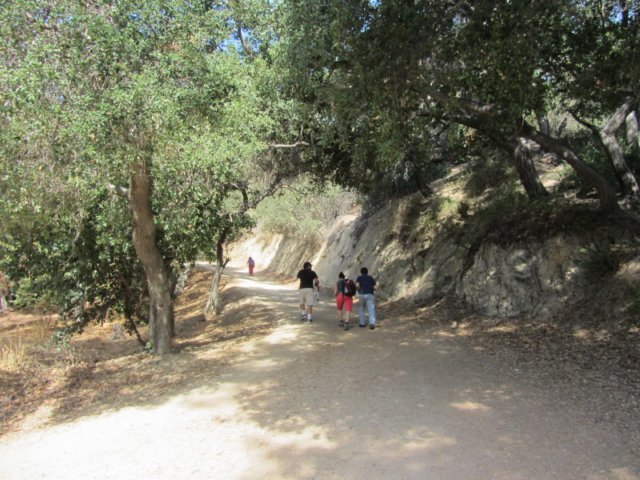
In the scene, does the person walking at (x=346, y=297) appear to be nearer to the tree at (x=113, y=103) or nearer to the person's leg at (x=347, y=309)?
the person's leg at (x=347, y=309)

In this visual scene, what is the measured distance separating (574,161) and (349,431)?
7.22 m

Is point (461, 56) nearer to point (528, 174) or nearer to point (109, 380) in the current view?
point (528, 174)

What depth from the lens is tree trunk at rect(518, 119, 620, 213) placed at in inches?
360

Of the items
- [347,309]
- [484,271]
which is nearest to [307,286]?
[347,309]

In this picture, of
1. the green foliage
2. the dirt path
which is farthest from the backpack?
the green foliage

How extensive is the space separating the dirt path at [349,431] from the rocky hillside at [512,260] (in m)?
2.37

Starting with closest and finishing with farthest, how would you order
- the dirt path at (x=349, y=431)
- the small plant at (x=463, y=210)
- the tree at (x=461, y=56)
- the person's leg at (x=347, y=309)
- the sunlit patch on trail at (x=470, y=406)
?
the dirt path at (x=349, y=431)
the sunlit patch on trail at (x=470, y=406)
the tree at (x=461, y=56)
the person's leg at (x=347, y=309)
the small plant at (x=463, y=210)

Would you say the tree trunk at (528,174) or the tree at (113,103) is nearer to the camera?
the tree at (113,103)

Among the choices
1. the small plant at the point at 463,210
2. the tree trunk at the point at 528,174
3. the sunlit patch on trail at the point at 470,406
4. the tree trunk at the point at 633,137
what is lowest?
the sunlit patch on trail at the point at 470,406

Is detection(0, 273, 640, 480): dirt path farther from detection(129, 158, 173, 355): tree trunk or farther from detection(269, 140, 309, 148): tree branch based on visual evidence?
detection(269, 140, 309, 148): tree branch

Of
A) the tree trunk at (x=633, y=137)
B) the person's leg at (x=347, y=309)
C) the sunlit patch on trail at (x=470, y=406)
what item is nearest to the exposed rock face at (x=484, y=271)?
the person's leg at (x=347, y=309)

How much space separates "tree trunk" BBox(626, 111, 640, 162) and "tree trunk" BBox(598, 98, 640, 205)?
1802mm

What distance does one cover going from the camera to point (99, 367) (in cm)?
1112

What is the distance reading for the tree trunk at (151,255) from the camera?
8.88 m
